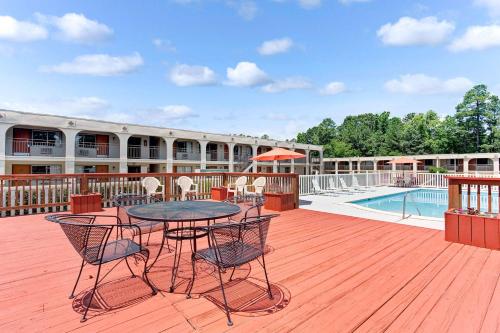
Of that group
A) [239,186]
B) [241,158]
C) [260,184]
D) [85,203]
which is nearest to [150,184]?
[85,203]

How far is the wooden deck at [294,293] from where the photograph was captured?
6.37 ft

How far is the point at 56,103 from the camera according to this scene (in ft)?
82.5

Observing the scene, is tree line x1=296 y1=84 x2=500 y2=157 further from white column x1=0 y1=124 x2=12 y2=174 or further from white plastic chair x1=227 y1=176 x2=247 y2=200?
white column x1=0 y1=124 x2=12 y2=174

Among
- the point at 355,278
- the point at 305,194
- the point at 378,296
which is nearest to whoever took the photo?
the point at 378,296

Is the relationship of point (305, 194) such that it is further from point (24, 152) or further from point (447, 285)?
point (24, 152)

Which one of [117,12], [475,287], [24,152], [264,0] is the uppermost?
[264,0]

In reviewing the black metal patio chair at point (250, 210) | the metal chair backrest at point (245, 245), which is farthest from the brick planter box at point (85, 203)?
the metal chair backrest at point (245, 245)

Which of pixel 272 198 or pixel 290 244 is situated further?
pixel 272 198

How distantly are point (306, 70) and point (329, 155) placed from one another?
85.4 ft

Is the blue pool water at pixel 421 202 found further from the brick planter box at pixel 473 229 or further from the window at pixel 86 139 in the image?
the window at pixel 86 139

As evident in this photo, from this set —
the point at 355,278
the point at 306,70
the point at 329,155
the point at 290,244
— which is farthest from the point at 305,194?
the point at 329,155

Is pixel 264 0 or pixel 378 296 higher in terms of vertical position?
pixel 264 0

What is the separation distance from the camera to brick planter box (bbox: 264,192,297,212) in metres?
6.88

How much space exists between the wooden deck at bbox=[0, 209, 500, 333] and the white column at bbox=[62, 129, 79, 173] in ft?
48.7
